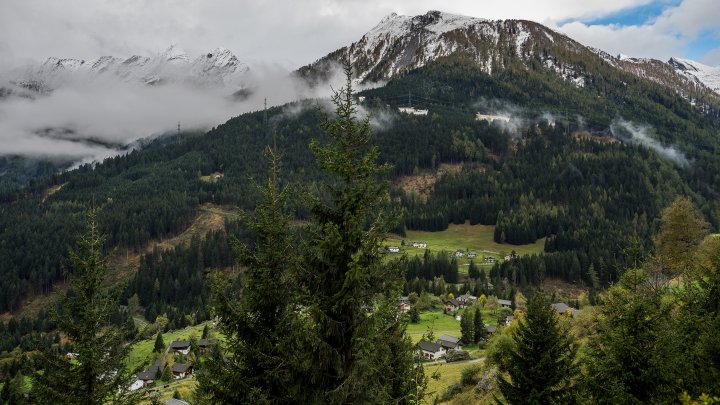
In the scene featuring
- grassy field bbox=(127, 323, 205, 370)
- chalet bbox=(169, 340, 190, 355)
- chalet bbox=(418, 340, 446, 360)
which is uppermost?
chalet bbox=(418, 340, 446, 360)

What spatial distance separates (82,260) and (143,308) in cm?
16900

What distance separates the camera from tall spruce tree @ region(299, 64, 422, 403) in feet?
46.3

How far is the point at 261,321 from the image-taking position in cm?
1744

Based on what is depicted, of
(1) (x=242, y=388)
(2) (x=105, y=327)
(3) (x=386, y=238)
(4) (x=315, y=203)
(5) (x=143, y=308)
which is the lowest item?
(5) (x=143, y=308)

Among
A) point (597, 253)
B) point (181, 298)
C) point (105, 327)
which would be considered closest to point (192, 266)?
point (181, 298)

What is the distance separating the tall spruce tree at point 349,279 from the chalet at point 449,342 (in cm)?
7780

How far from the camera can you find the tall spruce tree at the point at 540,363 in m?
24.5

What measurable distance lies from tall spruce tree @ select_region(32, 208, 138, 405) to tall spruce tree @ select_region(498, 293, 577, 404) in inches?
759

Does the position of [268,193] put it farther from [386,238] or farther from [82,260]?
[82,260]

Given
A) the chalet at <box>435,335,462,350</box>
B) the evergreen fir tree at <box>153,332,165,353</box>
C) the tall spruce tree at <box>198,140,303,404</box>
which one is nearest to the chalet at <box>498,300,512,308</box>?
the chalet at <box>435,335,462,350</box>

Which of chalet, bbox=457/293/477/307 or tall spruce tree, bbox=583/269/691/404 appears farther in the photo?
chalet, bbox=457/293/477/307

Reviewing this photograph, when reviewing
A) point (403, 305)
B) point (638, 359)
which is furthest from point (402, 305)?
point (403, 305)

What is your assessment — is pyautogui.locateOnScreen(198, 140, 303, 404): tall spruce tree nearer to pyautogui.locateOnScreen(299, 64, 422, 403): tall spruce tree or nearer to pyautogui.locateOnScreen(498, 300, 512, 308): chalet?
pyautogui.locateOnScreen(299, 64, 422, 403): tall spruce tree

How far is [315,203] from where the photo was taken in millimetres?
15211
